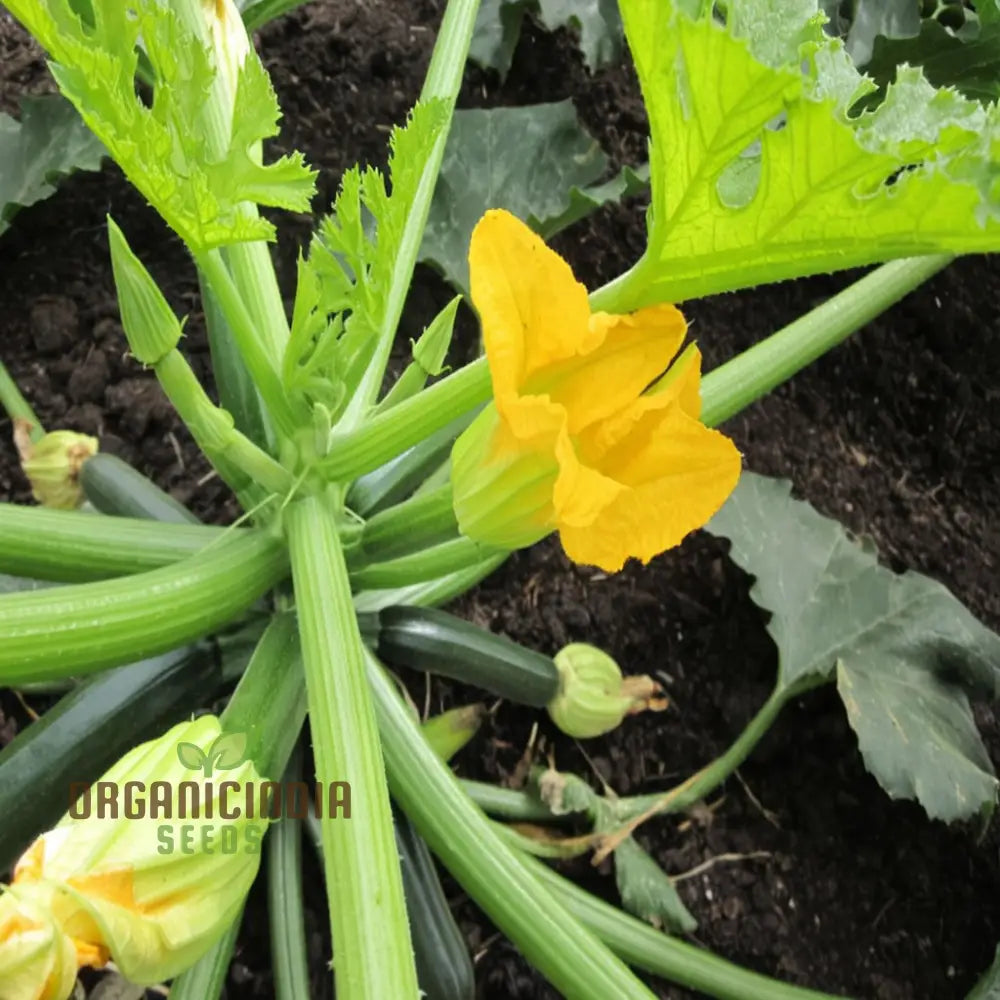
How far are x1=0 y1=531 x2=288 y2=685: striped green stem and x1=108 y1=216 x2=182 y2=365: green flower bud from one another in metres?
0.17

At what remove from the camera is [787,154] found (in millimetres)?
613

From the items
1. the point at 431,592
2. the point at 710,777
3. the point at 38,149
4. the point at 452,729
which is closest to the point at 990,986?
the point at 710,777

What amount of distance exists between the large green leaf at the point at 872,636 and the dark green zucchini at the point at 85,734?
0.69m

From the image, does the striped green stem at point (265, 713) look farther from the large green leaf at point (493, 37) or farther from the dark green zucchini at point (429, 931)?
the large green leaf at point (493, 37)


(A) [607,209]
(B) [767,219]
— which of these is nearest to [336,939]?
(B) [767,219]

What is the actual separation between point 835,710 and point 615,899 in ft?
1.28

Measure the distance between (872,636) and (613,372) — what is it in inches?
31.6

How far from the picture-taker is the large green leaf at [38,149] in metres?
1.34

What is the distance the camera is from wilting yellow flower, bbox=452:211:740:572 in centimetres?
61

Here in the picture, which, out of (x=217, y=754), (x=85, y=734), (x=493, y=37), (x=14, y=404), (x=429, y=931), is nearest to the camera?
(x=217, y=754)

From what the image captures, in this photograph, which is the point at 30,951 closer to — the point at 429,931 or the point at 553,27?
the point at 429,931

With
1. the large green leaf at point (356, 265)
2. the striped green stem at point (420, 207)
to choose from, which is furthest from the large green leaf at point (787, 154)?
the striped green stem at point (420, 207)

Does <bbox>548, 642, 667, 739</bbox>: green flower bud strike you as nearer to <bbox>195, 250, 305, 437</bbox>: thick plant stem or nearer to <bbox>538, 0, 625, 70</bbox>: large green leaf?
<bbox>195, 250, 305, 437</bbox>: thick plant stem

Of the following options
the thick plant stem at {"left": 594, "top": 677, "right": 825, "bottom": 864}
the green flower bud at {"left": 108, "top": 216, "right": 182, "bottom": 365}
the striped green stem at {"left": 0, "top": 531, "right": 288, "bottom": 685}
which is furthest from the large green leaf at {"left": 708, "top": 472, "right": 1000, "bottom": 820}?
the green flower bud at {"left": 108, "top": 216, "right": 182, "bottom": 365}
